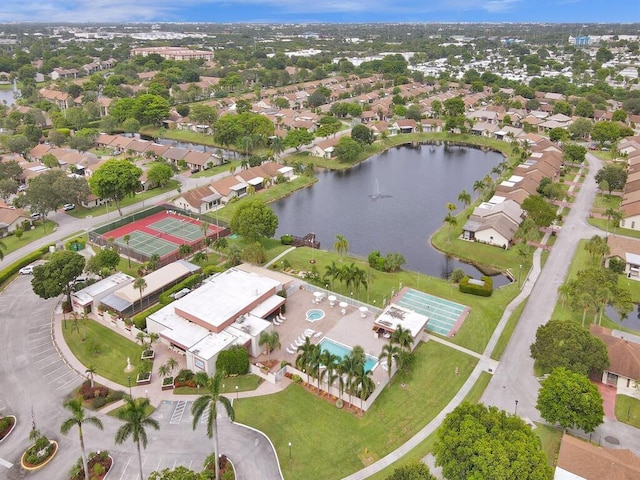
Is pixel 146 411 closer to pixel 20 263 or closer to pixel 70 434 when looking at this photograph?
pixel 70 434

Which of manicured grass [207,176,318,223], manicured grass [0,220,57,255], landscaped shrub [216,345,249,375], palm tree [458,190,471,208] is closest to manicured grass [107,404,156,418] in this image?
landscaped shrub [216,345,249,375]

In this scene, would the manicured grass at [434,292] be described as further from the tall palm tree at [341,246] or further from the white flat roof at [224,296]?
the white flat roof at [224,296]

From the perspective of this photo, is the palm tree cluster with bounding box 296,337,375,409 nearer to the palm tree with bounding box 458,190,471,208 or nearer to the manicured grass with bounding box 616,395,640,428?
the manicured grass with bounding box 616,395,640,428

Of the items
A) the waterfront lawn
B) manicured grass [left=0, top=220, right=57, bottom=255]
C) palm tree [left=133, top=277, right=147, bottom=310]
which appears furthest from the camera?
manicured grass [left=0, top=220, right=57, bottom=255]

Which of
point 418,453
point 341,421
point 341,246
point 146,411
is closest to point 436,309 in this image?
point 341,246

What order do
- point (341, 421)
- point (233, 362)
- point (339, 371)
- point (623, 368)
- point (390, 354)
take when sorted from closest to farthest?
point (341, 421) < point (339, 371) < point (623, 368) < point (390, 354) < point (233, 362)

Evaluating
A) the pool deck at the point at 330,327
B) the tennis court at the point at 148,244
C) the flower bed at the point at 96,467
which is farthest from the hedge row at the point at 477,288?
the flower bed at the point at 96,467
